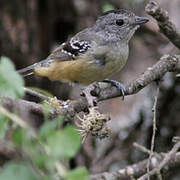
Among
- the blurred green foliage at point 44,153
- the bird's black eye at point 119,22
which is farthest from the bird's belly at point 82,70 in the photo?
the blurred green foliage at point 44,153

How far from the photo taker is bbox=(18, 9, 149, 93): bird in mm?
4012

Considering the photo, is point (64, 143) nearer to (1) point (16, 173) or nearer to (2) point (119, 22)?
(1) point (16, 173)

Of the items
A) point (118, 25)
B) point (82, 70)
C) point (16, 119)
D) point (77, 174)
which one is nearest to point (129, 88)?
point (82, 70)

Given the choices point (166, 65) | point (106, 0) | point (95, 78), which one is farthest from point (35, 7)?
point (166, 65)

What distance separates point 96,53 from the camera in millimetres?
4133

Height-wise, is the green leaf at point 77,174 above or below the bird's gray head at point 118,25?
below

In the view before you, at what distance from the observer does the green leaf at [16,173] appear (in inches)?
39.9

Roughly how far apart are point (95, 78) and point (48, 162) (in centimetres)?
297

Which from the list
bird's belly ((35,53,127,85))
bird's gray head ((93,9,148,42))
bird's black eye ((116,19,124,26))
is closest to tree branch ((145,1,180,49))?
bird's belly ((35,53,127,85))

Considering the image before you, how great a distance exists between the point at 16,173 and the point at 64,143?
0.15 metres

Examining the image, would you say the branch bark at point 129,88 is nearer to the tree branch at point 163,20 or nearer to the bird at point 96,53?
the tree branch at point 163,20

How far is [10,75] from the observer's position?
1189mm

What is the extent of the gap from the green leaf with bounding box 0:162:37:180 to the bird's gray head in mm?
3444

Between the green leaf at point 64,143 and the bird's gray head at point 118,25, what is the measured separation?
11.0ft
